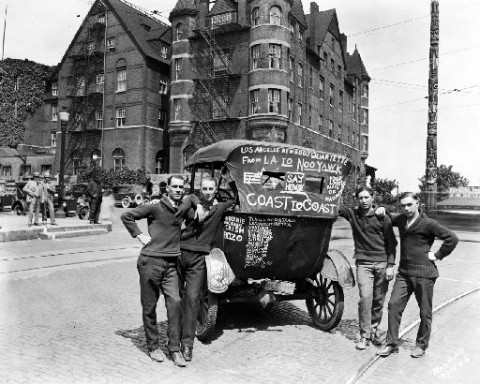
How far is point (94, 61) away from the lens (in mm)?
42969

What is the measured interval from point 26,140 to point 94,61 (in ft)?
42.0

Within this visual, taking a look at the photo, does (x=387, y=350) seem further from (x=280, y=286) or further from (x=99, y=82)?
(x=99, y=82)

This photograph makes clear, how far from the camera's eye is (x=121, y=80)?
136 feet

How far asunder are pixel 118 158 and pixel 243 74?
13055 mm

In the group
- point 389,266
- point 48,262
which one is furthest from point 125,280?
point 389,266

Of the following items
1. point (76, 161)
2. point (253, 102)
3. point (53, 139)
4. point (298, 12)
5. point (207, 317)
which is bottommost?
point (207, 317)

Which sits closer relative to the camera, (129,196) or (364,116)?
(129,196)

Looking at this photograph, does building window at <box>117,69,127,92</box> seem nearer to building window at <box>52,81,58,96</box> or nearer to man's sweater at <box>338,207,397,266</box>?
building window at <box>52,81,58,96</box>

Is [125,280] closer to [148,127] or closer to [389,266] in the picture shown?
[389,266]

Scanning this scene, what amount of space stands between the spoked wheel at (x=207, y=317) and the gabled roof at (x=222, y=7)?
116 feet

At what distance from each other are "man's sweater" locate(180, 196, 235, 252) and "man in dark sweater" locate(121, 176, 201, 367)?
183 millimetres

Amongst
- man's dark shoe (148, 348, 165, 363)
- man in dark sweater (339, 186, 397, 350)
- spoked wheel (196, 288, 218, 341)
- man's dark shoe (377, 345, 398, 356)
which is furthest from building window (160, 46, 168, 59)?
man's dark shoe (377, 345, 398, 356)

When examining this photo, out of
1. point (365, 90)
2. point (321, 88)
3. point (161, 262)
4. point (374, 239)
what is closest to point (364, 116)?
point (365, 90)

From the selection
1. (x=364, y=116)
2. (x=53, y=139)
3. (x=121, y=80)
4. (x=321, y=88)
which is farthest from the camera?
(x=364, y=116)
